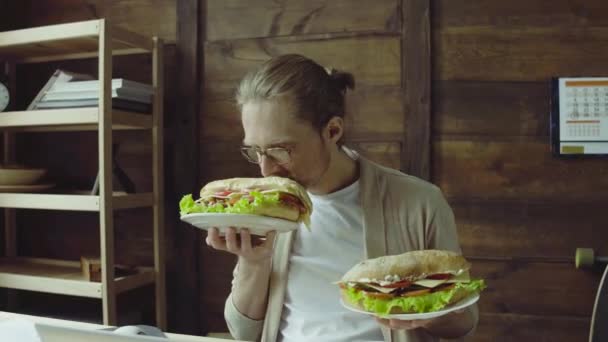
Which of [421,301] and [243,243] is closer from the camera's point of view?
[421,301]

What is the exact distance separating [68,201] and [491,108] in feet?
5.18

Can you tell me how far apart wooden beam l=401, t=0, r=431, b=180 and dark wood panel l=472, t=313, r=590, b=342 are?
0.59 meters

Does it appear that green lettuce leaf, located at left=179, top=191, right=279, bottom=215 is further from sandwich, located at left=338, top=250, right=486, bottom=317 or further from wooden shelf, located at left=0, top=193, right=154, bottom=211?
wooden shelf, located at left=0, top=193, right=154, bottom=211

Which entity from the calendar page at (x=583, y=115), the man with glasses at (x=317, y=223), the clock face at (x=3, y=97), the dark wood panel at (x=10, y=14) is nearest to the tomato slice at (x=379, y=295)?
the man with glasses at (x=317, y=223)

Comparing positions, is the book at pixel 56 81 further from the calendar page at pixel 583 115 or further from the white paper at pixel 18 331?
the calendar page at pixel 583 115

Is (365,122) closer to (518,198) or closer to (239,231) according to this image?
(518,198)

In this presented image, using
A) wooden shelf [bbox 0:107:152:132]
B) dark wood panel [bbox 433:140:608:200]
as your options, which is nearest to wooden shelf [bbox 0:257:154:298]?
wooden shelf [bbox 0:107:152:132]

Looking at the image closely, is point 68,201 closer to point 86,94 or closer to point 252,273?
point 86,94

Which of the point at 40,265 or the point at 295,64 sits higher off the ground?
the point at 295,64

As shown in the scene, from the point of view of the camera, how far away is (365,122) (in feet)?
7.29

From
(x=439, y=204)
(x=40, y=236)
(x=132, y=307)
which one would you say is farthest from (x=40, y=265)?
(x=439, y=204)

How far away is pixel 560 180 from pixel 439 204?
2.77ft

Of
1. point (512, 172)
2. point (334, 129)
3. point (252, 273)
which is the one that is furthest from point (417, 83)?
point (252, 273)

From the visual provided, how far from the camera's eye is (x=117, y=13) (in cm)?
256
